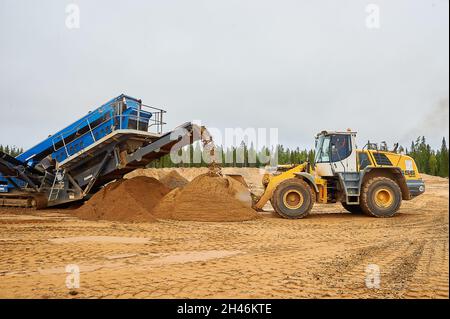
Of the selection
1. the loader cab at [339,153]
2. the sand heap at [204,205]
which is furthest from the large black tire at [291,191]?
the loader cab at [339,153]

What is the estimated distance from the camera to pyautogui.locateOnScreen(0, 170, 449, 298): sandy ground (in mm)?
4289

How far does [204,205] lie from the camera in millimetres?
11242

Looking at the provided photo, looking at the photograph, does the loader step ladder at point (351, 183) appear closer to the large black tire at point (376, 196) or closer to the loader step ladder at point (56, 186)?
the large black tire at point (376, 196)

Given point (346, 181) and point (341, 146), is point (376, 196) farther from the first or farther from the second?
point (341, 146)

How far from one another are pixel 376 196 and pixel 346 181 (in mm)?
1102

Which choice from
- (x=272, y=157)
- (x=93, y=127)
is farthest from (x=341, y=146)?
(x=272, y=157)

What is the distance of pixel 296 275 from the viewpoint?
493cm

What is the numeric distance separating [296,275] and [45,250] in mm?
4581

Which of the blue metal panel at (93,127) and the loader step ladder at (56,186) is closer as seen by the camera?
the blue metal panel at (93,127)

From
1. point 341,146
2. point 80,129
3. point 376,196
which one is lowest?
point 376,196

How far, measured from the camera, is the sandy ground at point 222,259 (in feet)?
14.1

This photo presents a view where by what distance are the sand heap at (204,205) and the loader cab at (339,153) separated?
9.70 feet

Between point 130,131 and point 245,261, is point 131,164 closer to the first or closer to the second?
point 130,131

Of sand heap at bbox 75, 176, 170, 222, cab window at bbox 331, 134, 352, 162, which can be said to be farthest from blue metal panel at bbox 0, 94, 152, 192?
cab window at bbox 331, 134, 352, 162
